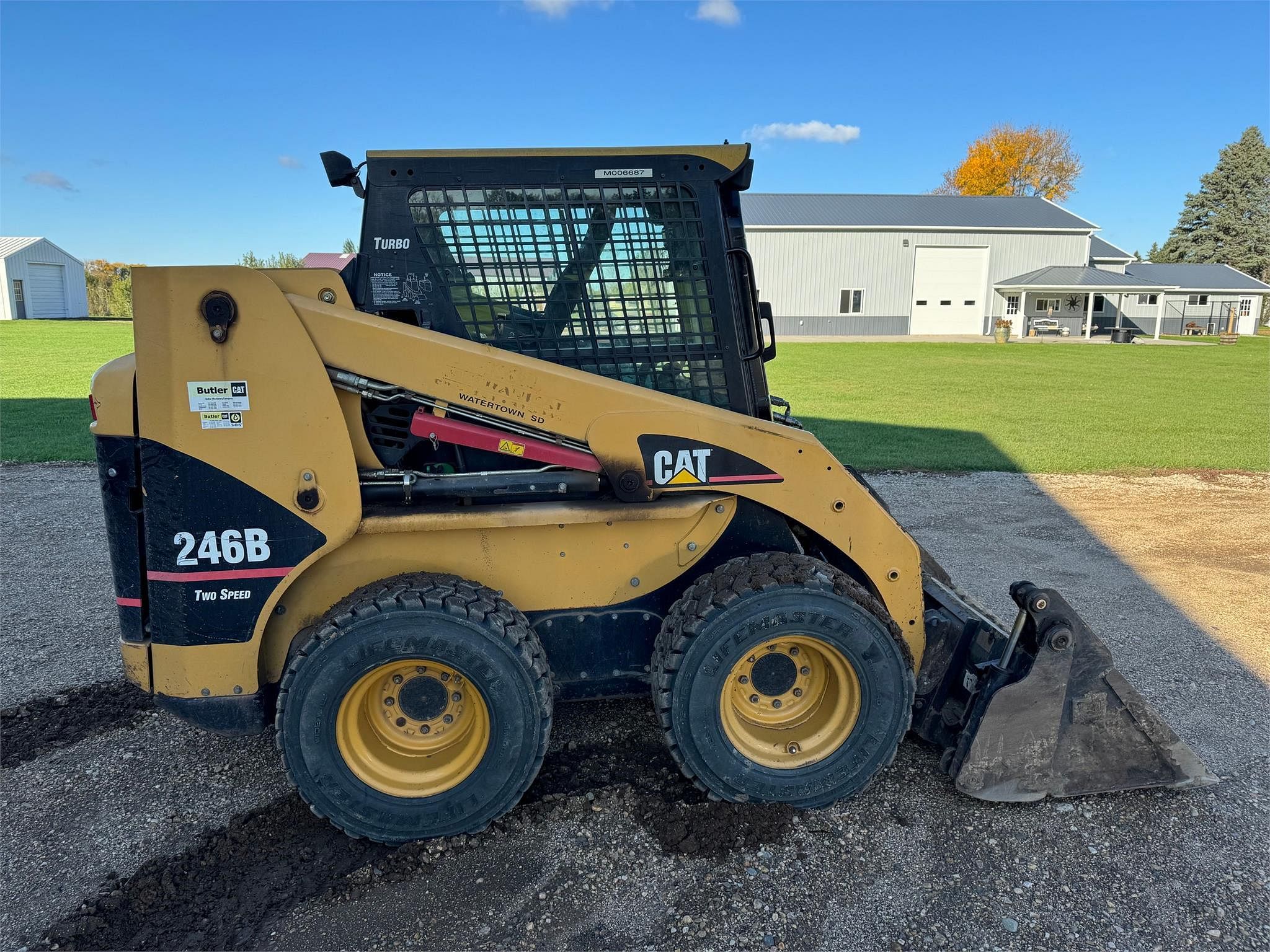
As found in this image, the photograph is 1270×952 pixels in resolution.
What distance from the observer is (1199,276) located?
5194cm

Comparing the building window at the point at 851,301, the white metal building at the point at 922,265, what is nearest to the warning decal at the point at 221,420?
the white metal building at the point at 922,265

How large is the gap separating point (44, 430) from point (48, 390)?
18.0ft

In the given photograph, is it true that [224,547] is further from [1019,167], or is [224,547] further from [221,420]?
[1019,167]

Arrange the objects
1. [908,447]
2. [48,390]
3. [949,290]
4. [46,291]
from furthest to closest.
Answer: [46,291]
[949,290]
[48,390]
[908,447]

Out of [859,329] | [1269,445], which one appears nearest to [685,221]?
[1269,445]

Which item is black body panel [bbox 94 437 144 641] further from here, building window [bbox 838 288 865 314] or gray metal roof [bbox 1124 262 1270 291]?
gray metal roof [bbox 1124 262 1270 291]

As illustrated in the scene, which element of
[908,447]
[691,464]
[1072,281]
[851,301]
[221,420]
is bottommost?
[908,447]

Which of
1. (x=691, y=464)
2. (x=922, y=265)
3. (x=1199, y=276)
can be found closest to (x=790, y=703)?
(x=691, y=464)

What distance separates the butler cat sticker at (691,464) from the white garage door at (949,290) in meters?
43.4

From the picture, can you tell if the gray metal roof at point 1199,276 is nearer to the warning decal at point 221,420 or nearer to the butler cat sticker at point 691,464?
the butler cat sticker at point 691,464

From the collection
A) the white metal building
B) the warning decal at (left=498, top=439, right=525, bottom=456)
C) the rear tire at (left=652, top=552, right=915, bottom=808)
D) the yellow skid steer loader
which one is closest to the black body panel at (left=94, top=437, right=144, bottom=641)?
the yellow skid steer loader

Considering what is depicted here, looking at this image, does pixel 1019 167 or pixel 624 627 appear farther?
pixel 1019 167

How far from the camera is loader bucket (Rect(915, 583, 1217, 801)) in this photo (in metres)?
3.27

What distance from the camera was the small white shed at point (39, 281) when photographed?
49594 millimetres
